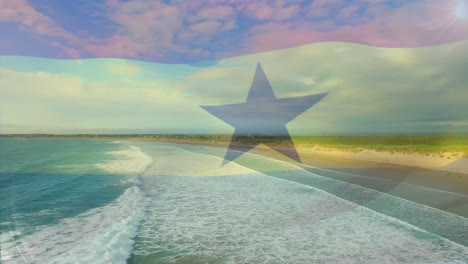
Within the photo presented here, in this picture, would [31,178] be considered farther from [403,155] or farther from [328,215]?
[403,155]

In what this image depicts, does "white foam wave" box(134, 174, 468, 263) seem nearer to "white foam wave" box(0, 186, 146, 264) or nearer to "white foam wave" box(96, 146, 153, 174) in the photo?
"white foam wave" box(0, 186, 146, 264)

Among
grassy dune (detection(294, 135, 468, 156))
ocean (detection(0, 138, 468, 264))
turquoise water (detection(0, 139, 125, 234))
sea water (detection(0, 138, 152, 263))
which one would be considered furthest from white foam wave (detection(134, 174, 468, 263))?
grassy dune (detection(294, 135, 468, 156))

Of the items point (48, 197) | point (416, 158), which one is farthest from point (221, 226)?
point (416, 158)

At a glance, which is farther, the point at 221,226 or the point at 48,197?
the point at 48,197

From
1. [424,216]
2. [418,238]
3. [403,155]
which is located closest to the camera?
[418,238]

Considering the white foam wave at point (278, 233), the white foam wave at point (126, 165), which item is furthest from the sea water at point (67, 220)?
the white foam wave at point (126, 165)

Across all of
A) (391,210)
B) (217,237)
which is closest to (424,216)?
(391,210)

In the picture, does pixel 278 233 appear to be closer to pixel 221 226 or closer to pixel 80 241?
pixel 221 226
